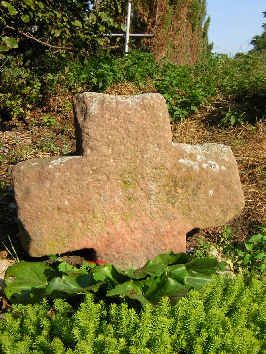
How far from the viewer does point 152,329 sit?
1.80 meters

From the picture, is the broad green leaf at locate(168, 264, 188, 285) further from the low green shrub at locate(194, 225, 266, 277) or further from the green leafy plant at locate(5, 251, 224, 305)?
the low green shrub at locate(194, 225, 266, 277)

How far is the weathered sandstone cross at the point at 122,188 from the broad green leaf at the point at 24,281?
9.4 inches

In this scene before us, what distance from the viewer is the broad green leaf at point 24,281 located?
2470mm

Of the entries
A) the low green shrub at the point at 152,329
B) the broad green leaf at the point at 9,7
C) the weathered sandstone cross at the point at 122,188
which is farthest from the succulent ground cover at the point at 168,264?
the broad green leaf at the point at 9,7

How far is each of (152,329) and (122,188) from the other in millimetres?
1348

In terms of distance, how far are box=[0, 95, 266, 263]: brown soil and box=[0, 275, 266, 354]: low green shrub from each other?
1.19 metres

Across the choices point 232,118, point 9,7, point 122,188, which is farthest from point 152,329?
point 232,118

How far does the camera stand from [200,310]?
1.89m

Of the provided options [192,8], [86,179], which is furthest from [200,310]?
[192,8]

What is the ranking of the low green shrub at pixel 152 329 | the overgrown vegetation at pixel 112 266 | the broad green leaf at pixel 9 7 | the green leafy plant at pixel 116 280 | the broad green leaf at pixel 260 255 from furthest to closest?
the broad green leaf at pixel 9 7, the broad green leaf at pixel 260 255, the green leafy plant at pixel 116 280, the overgrown vegetation at pixel 112 266, the low green shrub at pixel 152 329

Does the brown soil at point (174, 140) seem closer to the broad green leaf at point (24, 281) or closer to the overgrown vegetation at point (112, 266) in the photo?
the overgrown vegetation at point (112, 266)

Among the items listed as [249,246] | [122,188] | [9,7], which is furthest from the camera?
[9,7]

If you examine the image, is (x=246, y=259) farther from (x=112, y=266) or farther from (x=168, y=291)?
(x=112, y=266)

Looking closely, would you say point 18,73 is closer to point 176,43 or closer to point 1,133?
point 1,133
